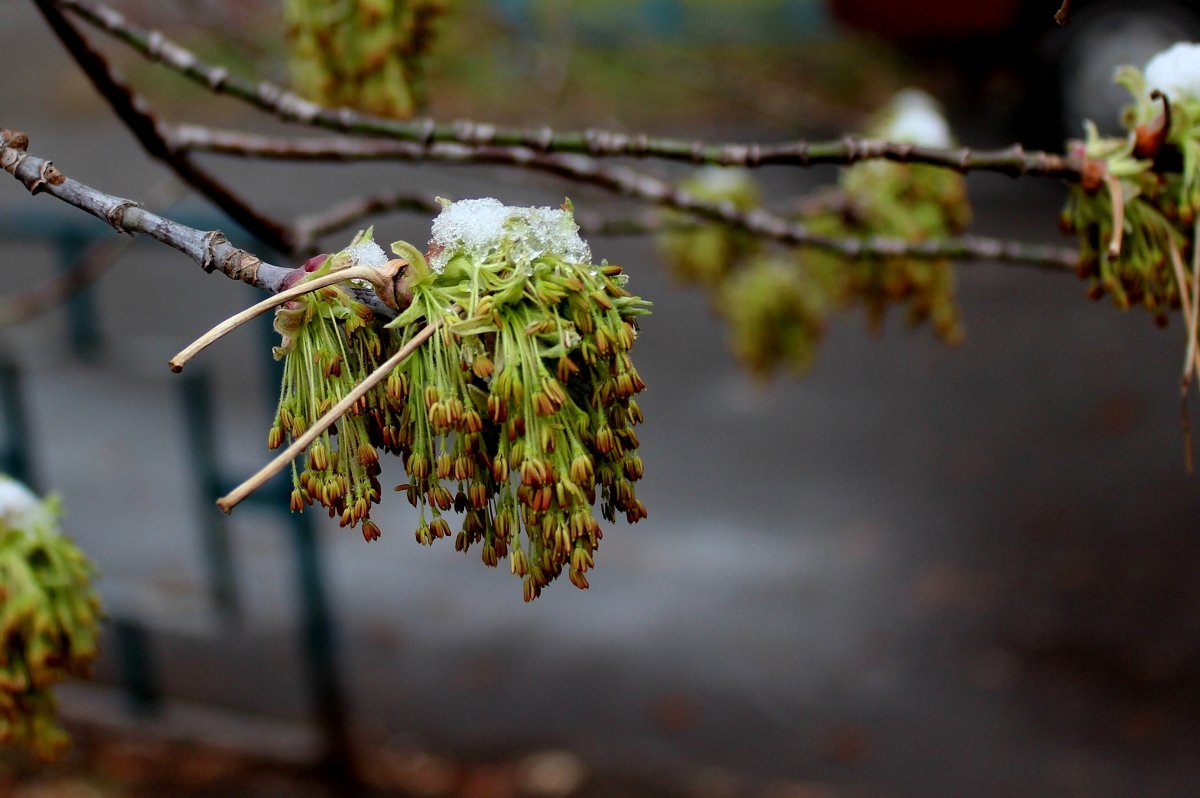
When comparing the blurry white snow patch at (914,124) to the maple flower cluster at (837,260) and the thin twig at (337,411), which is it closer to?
the maple flower cluster at (837,260)

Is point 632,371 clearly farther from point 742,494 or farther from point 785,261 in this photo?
point 742,494

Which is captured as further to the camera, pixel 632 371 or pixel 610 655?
pixel 610 655

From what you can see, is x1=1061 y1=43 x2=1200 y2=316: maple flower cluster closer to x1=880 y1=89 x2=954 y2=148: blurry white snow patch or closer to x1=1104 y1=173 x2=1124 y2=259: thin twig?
x1=1104 y1=173 x2=1124 y2=259: thin twig

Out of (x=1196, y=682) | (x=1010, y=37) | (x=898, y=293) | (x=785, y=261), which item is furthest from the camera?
(x=1010, y=37)

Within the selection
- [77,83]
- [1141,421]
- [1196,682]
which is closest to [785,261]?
[1196,682]

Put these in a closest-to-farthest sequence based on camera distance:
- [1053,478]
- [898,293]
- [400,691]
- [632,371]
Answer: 1. [632,371]
2. [898,293]
3. [400,691]
4. [1053,478]

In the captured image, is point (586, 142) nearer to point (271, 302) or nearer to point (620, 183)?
point (620, 183)
